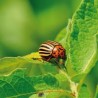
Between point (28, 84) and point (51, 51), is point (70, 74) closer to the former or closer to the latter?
point (28, 84)

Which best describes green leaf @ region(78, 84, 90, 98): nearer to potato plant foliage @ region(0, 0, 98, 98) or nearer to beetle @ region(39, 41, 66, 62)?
potato plant foliage @ region(0, 0, 98, 98)

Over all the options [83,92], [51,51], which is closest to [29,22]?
[51,51]

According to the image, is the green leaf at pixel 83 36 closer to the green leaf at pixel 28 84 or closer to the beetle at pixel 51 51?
the green leaf at pixel 28 84

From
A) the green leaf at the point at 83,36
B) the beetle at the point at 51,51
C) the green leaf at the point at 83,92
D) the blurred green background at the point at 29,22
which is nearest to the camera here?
the green leaf at the point at 83,92

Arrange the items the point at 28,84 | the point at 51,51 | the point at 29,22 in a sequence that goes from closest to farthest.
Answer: the point at 28,84 → the point at 51,51 → the point at 29,22

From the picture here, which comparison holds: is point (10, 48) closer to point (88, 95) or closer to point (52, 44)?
point (52, 44)

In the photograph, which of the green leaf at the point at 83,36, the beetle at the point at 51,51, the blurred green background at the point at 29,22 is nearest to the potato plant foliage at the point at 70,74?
the green leaf at the point at 83,36
